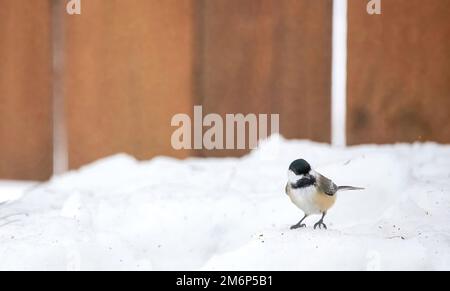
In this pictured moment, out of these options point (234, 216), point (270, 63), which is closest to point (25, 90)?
point (270, 63)

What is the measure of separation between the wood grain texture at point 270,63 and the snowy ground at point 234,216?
0.12 meters

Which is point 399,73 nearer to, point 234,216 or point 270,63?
point 270,63

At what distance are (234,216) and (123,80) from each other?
924 mm

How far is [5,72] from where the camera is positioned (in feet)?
7.83

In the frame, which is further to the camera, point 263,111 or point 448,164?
point 263,111

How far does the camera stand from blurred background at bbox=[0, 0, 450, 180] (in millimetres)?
2203

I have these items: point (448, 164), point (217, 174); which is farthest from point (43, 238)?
point (448, 164)

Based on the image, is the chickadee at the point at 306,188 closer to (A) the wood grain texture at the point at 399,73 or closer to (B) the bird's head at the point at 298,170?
(B) the bird's head at the point at 298,170

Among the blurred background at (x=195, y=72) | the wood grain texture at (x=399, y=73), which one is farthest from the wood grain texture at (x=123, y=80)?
the wood grain texture at (x=399, y=73)

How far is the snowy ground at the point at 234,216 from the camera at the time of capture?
4.14 feet

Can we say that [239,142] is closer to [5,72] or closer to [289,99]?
[289,99]

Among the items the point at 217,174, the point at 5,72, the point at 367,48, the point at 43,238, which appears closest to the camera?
the point at 43,238

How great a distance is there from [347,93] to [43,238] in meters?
1.28

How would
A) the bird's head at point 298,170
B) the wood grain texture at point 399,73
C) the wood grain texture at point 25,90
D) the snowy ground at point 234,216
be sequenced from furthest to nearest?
the wood grain texture at point 25,90 < the wood grain texture at point 399,73 < the bird's head at point 298,170 < the snowy ground at point 234,216
